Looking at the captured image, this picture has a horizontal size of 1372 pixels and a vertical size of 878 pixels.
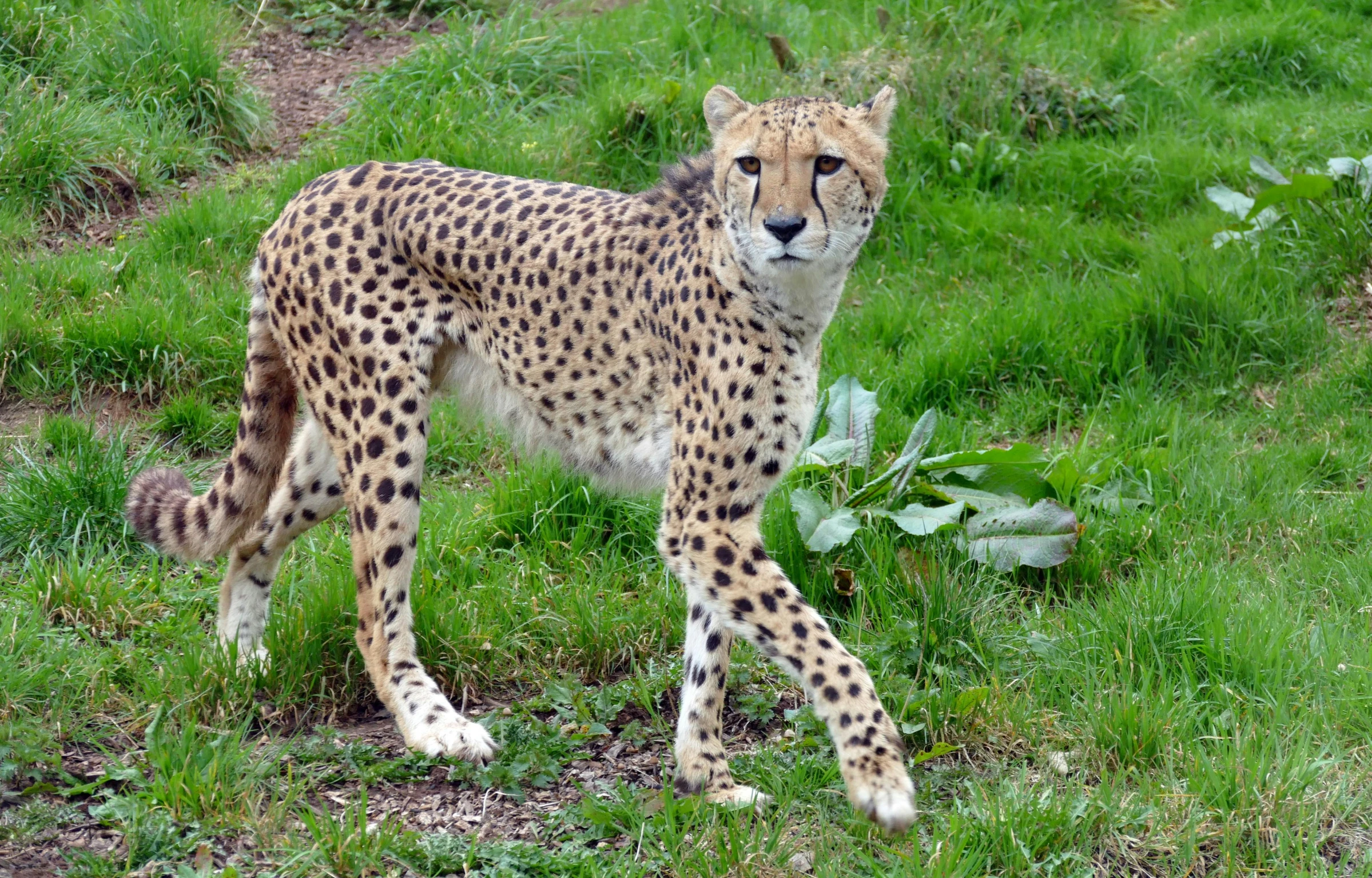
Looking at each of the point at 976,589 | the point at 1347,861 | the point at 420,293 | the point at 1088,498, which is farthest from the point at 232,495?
the point at 1347,861

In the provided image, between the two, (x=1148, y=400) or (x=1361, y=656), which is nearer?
(x=1361, y=656)

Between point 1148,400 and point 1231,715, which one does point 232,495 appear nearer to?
point 1231,715

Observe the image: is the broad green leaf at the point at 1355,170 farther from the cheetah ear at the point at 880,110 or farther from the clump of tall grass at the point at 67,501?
the clump of tall grass at the point at 67,501

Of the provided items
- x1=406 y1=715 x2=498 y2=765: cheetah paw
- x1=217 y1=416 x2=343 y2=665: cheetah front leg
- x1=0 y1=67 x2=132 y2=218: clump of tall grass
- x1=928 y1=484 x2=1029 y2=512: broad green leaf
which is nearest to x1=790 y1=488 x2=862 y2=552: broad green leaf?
x1=928 y1=484 x2=1029 y2=512: broad green leaf

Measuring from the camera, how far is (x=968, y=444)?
5.02 m

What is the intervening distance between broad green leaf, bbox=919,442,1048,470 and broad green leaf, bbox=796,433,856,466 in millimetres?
252

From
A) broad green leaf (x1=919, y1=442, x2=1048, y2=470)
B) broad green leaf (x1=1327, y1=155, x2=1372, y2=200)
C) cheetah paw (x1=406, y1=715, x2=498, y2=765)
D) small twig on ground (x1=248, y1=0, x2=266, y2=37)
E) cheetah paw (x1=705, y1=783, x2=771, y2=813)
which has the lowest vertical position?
cheetah paw (x1=406, y1=715, x2=498, y2=765)

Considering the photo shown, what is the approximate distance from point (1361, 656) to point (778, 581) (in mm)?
1655

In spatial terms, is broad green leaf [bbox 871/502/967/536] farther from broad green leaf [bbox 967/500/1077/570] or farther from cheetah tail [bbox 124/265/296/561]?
cheetah tail [bbox 124/265/296/561]

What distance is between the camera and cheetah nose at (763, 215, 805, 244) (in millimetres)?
3227

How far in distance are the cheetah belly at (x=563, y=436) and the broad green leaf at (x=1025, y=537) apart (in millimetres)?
1051

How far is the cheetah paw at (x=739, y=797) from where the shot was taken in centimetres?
334

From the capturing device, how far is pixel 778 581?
332 cm

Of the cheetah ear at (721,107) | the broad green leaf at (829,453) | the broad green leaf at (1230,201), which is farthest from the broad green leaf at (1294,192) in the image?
the cheetah ear at (721,107)
